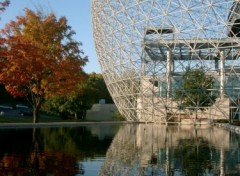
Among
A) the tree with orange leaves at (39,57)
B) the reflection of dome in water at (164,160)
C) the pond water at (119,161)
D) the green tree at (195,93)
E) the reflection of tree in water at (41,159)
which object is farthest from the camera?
the green tree at (195,93)

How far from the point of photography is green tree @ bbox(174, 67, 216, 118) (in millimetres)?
36531

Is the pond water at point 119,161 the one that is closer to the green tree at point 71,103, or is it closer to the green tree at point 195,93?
the green tree at point 195,93

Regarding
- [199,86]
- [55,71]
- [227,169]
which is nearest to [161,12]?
[199,86]

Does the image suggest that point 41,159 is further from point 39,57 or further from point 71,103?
point 71,103

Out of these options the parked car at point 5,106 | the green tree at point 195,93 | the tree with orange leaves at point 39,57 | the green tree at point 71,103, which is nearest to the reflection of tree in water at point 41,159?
the tree with orange leaves at point 39,57

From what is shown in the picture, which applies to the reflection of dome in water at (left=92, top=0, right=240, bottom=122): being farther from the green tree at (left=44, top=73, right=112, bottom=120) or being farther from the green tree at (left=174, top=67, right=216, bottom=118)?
the green tree at (left=44, top=73, right=112, bottom=120)

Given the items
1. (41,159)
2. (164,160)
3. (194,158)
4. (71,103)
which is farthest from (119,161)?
(71,103)

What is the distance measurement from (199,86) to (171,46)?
171 inches

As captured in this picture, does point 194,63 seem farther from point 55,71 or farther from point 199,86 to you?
point 55,71

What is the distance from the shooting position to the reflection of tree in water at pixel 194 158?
34.6ft

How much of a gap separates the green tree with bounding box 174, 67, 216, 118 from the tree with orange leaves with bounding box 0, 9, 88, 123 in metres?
8.94

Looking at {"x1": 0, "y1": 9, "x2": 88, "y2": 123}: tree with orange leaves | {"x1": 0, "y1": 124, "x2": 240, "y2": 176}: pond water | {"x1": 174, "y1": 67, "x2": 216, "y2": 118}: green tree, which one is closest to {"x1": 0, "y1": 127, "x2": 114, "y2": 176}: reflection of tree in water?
{"x1": 0, "y1": 124, "x2": 240, "y2": 176}: pond water

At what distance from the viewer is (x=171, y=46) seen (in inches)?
1484

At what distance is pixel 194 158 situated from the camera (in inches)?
493
